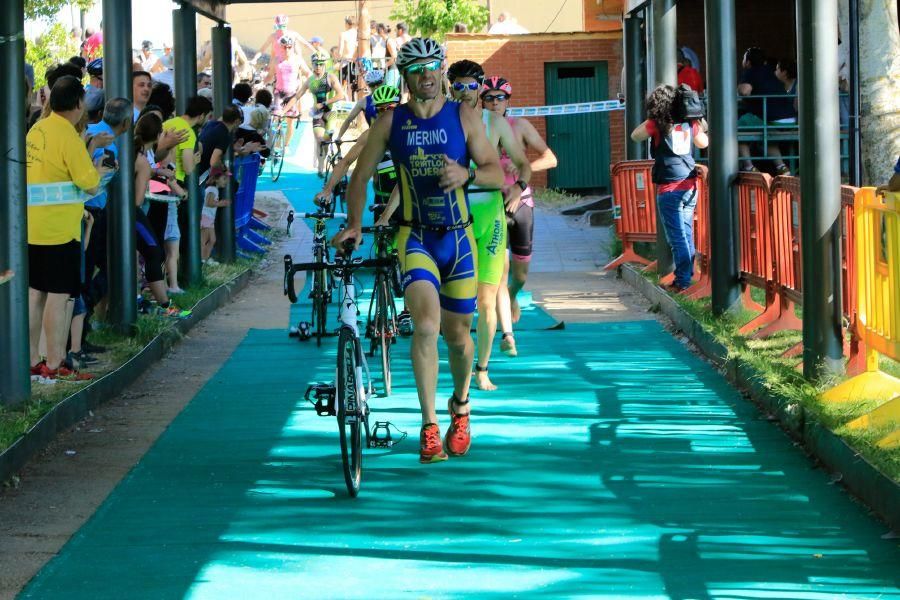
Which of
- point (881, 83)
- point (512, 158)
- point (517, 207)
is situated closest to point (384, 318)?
point (517, 207)

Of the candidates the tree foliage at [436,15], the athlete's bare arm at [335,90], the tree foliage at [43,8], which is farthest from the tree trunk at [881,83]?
the tree foliage at [436,15]

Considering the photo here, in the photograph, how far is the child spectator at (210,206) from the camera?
58.0 ft

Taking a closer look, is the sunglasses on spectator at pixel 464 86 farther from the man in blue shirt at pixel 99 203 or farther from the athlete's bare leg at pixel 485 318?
the man in blue shirt at pixel 99 203

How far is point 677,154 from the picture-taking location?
1433 centimetres

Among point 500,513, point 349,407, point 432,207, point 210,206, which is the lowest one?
point 500,513

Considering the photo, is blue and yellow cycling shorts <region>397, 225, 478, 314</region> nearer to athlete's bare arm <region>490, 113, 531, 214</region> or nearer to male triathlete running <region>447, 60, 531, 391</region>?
athlete's bare arm <region>490, 113, 531, 214</region>

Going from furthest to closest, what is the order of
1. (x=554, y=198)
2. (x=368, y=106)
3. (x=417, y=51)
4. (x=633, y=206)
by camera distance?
(x=554, y=198)
(x=633, y=206)
(x=368, y=106)
(x=417, y=51)

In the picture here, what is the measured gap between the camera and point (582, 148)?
92.9 ft

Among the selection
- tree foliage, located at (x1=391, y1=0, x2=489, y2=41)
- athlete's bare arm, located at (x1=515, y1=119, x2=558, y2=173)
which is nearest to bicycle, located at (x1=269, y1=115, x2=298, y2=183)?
tree foliage, located at (x1=391, y1=0, x2=489, y2=41)

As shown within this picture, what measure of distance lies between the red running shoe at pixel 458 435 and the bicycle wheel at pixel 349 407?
940mm

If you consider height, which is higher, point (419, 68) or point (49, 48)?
point (49, 48)

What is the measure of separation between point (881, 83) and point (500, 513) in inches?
301

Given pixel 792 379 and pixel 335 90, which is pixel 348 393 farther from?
pixel 335 90

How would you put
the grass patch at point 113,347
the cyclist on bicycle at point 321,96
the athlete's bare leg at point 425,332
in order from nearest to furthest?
the athlete's bare leg at point 425,332, the grass patch at point 113,347, the cyclist on bicycle at point 321,96
